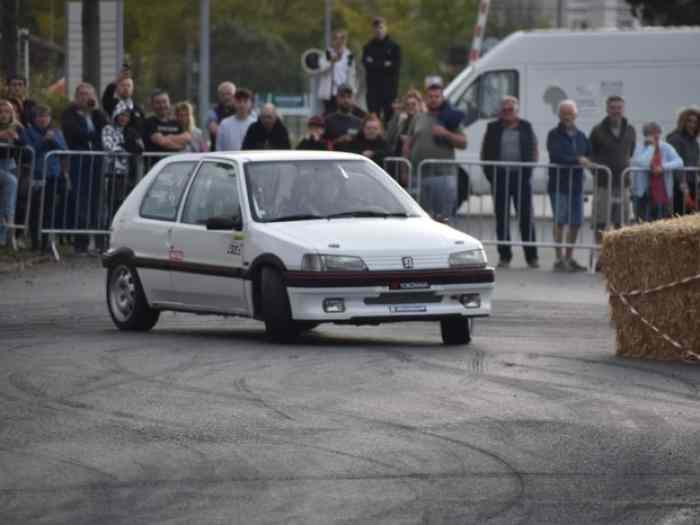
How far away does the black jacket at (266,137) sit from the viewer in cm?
2514

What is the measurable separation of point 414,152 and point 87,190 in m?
3.83

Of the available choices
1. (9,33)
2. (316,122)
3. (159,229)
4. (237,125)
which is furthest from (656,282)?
(9,33)

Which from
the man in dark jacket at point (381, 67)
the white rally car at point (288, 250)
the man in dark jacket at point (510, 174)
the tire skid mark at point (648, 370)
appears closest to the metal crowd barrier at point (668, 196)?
the man in dark jacket at point (510, 174)

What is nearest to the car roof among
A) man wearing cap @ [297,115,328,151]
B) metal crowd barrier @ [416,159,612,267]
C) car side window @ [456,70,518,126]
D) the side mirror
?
the side mirror

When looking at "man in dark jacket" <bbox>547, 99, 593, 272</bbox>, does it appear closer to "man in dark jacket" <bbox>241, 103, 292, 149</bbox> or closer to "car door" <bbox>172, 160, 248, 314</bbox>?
"man in dark jacket" <bbox>241, 103, 292, 149</bbox>

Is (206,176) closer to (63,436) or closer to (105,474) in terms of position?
(63,436)

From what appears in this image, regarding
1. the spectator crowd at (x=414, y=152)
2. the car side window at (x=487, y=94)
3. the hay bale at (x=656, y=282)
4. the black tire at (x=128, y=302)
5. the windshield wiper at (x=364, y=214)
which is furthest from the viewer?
the car side window at (x=487, y=94)

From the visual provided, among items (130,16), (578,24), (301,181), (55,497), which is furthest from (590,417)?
(578,24)

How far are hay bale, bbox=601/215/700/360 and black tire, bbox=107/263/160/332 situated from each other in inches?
149

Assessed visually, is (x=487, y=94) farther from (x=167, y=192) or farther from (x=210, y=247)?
(x=210, y=247)

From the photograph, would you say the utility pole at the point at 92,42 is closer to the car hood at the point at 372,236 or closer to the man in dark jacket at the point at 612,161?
the man in dark jacket at the point at 612,161

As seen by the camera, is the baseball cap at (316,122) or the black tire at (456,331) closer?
the black tire at (456,331)

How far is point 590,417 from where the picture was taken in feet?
38.6

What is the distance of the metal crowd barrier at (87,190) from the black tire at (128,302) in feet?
25.9
